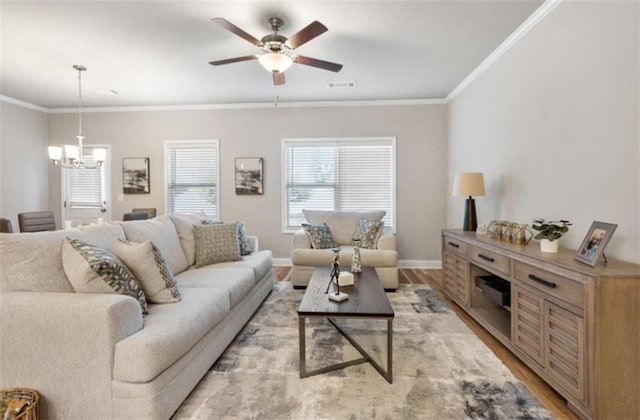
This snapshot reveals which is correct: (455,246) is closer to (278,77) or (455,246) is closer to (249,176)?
(278,77)

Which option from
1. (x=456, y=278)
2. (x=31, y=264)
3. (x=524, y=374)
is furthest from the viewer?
(x=456, y=278)

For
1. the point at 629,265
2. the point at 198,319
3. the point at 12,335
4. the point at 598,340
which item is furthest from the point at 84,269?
the point at 629,265

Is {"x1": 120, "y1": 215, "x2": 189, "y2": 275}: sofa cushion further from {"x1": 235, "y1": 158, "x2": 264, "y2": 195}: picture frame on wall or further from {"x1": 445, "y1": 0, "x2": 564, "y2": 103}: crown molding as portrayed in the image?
{"x1": 445, "y1": 0, "x2": 564, "y2": 103}: crown molding

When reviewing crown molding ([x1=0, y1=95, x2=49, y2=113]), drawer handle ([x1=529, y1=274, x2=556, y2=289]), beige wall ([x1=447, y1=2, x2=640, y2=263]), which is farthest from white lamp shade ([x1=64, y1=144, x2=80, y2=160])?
beige wall ([x1=447, y1=2, x2=640, y2=263])

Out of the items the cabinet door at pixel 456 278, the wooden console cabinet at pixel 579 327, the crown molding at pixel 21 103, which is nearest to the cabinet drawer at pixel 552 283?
the wooden console cabinet at pixel 579 327

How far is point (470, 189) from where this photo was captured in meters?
3.48

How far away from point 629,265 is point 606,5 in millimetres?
1668

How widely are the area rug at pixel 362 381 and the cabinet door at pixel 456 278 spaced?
0.43 metres

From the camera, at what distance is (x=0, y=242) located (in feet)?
5.64

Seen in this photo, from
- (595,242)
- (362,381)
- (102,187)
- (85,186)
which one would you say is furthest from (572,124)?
(85,186)

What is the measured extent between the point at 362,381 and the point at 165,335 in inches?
48.0

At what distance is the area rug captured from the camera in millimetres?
1762

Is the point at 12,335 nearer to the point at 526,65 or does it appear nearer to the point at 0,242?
the point at 0,242

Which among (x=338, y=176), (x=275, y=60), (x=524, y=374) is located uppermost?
(x=275, y=60)
